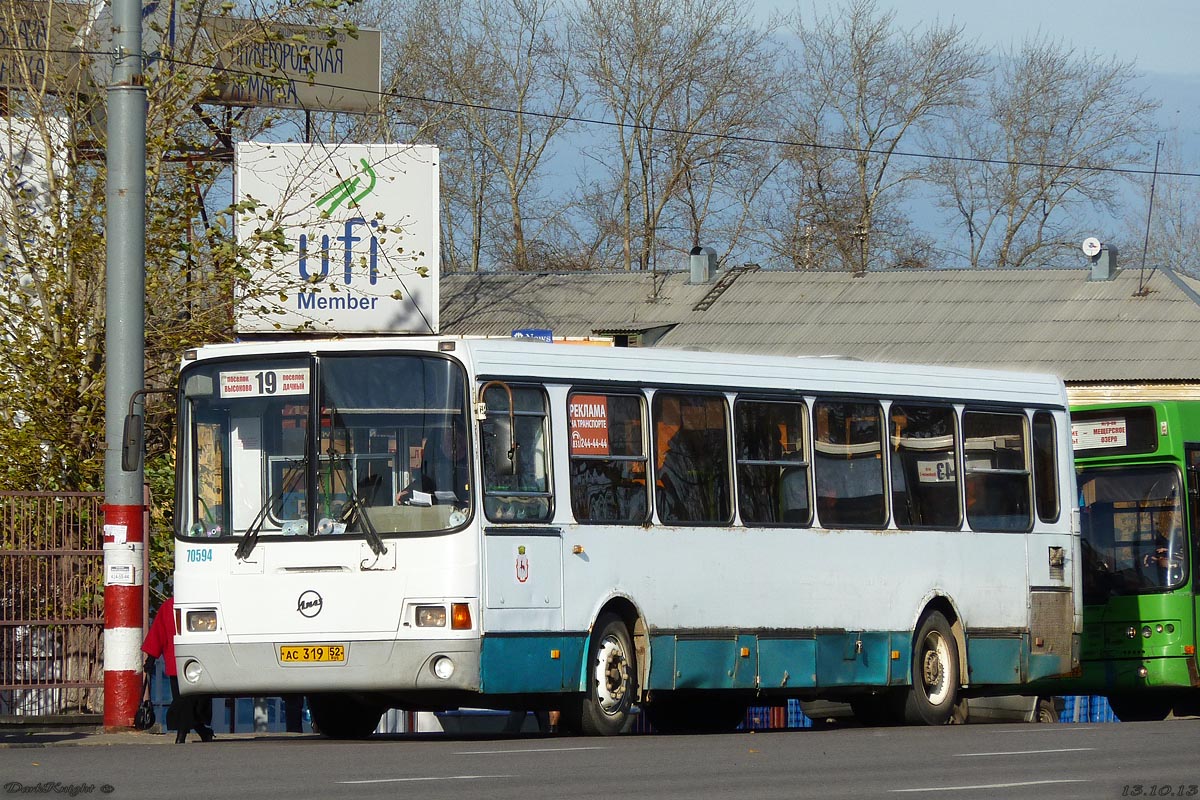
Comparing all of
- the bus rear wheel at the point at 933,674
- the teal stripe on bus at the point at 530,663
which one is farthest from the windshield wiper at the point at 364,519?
the bus rear wheel at the point at 933,674

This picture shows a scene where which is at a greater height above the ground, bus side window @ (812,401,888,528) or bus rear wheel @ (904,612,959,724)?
bus side window @ (812,401,888,528)

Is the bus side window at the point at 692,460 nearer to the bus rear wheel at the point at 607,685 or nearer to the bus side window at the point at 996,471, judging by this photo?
the bus rear wheel at the point at 607,685

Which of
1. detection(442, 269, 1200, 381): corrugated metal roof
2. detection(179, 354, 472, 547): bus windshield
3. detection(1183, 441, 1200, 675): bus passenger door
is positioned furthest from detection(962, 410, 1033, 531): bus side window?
detection(442, 269, 1200, 381): corrugated metal roof

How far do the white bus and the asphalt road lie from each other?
621 millimetres

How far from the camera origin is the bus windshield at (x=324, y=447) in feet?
45.2

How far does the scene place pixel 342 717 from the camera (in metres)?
15.5

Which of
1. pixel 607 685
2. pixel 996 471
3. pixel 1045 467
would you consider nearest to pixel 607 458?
pixel 607 685

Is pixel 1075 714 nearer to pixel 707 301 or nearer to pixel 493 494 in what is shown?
pixel 493 494

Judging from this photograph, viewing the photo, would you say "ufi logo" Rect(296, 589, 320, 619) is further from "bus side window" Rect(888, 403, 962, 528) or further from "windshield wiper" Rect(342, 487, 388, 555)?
"bus side window" Rect(888, 403, 962, 528)

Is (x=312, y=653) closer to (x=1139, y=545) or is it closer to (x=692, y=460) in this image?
(x=692, y=460)

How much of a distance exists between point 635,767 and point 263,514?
395 centimetres

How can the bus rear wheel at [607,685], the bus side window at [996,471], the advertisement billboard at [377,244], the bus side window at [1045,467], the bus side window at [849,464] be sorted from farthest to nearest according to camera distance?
the advertisement billboard at [377,244] < the bus side window at [1045,467] < the bus side window at [996,471] < the bus side window at [849,464] < the bus rear wheel at [607,685]

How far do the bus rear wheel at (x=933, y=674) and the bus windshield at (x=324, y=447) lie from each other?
200 inches

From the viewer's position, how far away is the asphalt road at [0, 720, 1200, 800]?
988cm
